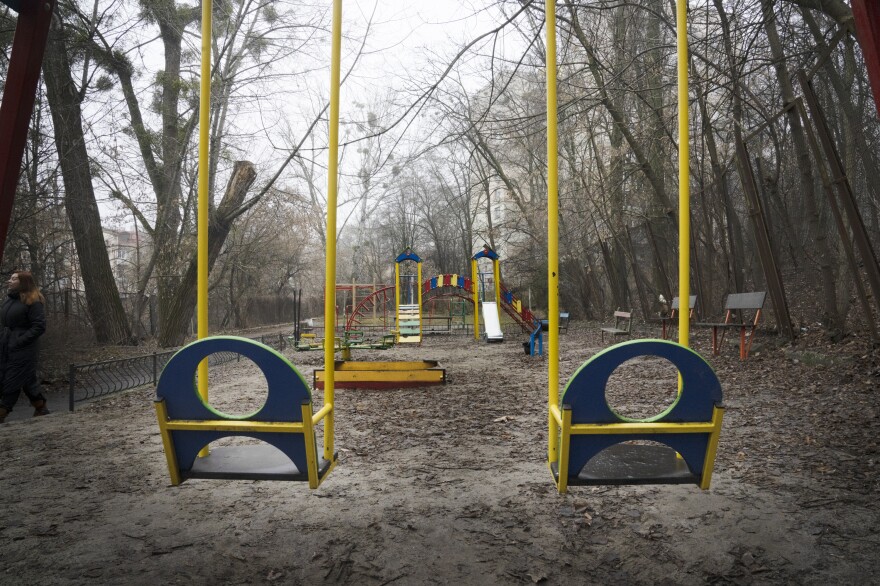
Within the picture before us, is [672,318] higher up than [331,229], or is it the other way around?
[331,229]

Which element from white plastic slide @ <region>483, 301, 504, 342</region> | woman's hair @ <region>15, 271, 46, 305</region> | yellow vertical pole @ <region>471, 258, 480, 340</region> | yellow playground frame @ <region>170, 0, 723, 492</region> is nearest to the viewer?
yellow playground frame @ <region>170, 0, 723, 492</region>

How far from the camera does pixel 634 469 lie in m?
2.50

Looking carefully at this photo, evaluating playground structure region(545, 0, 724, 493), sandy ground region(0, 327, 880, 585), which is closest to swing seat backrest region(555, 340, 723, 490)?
playground structure region(545, 0, 724, 493)

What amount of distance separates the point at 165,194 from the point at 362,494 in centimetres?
1151

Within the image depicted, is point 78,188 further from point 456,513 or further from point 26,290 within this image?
point 456,513

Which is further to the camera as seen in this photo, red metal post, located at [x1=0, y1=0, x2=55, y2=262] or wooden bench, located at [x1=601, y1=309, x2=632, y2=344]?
wooden bench, located at [x1=601, y1=309, x2=632, y2=344]

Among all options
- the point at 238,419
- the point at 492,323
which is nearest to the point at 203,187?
the point at 238,419

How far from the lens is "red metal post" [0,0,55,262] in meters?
2.35

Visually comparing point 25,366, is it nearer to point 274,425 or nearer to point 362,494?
point 362,494

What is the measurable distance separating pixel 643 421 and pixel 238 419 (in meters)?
1.71

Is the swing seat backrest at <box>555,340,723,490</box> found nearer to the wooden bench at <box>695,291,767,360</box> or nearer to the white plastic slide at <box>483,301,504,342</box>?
the wooden bench at <box>695,291,767,360</box>

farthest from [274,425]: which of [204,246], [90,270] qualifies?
[90,270]

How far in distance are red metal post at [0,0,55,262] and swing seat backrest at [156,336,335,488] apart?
0.89m

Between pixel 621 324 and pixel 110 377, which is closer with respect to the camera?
pixel 110 377
